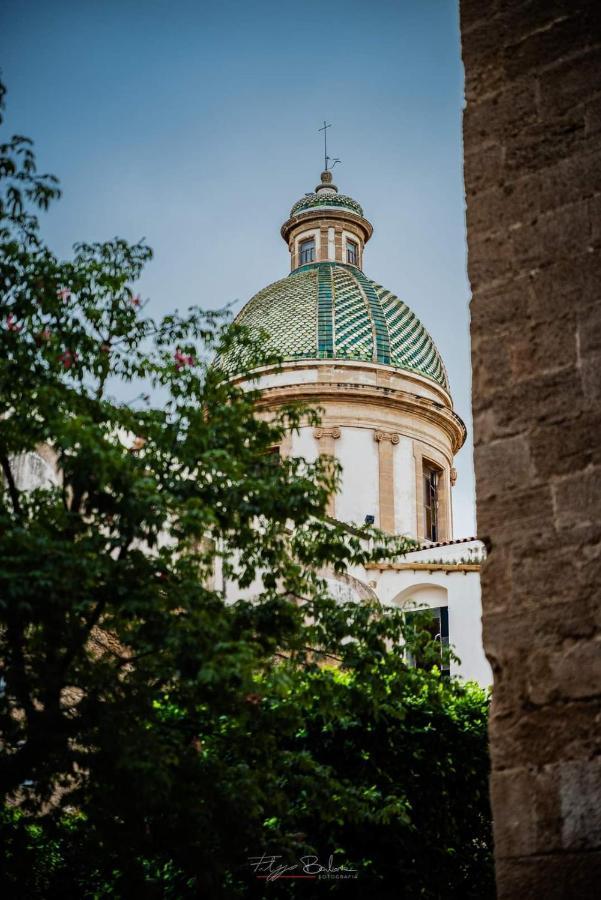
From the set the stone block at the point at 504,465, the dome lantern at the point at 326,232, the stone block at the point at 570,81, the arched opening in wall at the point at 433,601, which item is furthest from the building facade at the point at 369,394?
the stone block at the point at 504,465

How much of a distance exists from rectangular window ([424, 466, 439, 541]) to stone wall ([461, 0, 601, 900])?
23.5 metres

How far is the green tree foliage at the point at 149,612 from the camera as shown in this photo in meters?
6.81

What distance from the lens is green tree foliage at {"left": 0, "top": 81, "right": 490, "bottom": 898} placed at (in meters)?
6.81

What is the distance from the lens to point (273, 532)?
812 centimetres

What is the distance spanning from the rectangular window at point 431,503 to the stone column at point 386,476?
119 centimetres

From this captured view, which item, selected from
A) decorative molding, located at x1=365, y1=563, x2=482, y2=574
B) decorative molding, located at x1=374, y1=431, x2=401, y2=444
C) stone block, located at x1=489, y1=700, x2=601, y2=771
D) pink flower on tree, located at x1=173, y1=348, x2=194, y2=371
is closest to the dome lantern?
decorative molding, located at x1=374, y1=431, x2=401, y2=444

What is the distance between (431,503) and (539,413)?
81.7 feet

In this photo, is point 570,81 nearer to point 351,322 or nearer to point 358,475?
point 358,475

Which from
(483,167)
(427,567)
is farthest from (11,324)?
(427,567)

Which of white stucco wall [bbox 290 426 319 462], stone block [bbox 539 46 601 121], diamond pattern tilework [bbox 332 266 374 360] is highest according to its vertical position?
diamond pattern tilework [bbox 332 266 374 360]

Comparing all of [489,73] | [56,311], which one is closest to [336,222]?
[56,311]

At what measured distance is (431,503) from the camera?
2883 centimetres

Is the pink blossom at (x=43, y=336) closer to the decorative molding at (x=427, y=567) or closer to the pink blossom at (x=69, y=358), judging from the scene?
the pink blossom at (x=69, y=358)

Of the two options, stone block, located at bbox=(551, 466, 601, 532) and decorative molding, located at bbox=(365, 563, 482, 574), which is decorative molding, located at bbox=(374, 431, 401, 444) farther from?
stone block, located at bbox=(551, 466, 601, 532)
